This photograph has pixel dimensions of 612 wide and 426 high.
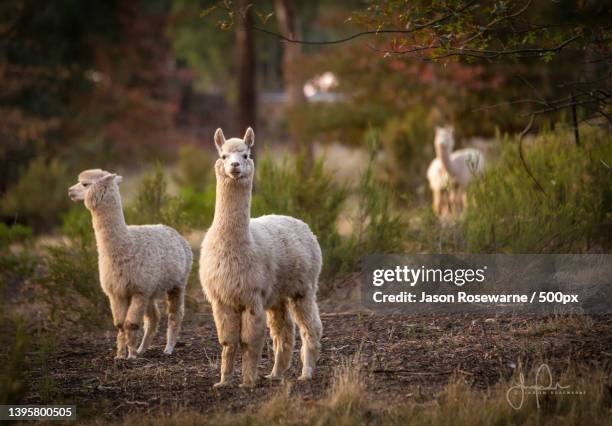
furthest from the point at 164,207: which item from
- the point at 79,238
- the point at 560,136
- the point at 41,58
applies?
the point at 41,58

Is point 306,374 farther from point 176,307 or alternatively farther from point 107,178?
point 107,178

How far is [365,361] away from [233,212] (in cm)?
167

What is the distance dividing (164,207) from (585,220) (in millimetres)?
4829

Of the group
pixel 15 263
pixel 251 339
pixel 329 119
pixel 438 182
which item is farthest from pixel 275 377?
pixel 329 119

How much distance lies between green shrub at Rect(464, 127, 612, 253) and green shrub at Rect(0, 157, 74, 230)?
32.0 feet

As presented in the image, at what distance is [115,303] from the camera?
25.3ft

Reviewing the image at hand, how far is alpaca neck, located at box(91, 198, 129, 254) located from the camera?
25.2 ft

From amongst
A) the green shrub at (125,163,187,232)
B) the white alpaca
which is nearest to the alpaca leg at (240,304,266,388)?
the green shrub at (125,163,187,232)

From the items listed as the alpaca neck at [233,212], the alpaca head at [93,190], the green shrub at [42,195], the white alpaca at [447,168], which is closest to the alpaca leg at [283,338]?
the alpaca neck at [233,212]

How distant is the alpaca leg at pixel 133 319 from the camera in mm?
7586

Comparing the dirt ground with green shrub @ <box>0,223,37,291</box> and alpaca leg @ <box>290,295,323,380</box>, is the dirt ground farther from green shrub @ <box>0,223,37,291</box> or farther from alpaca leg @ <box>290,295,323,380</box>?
green shrub @ <box>0,223,37,291</box>

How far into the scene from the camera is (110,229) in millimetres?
7688

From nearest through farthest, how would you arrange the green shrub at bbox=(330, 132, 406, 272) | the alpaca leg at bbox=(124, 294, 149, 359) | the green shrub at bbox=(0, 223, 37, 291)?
→ the alpaca leg at bbox=(124, 294, 149, 359) → the green shrub at bbox=(330, 132, 406, 272) → the green shrub at bbox=(0, 223, 37, 291)

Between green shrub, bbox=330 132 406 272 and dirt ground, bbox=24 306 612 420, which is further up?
green shrub, bbox=330 132 406 272
